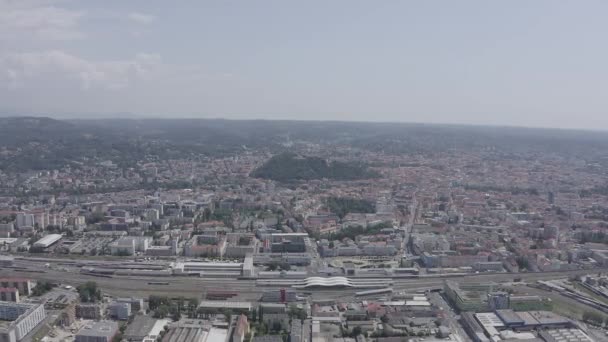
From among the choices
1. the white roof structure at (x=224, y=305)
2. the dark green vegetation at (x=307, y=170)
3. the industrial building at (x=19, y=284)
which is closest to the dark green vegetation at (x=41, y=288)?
the industrial building at (x=19, y=284)

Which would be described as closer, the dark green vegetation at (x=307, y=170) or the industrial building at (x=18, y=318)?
the industrial building at (x=18, y=318)

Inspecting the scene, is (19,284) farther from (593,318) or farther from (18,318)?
(593,318)

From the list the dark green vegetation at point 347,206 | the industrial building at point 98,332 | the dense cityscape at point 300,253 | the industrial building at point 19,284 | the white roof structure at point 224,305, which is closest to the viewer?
the industrial building at point 98,332

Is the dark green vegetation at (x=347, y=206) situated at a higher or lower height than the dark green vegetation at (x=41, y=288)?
higher

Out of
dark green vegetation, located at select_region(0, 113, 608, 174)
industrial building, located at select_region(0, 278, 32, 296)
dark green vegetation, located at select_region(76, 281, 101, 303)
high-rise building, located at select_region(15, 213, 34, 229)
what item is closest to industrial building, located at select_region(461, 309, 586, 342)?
dark green vegetation, located at select_region(76, 281, 101, 303)

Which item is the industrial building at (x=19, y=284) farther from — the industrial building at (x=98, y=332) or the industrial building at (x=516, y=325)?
the industrial building at (x=516, y=325)

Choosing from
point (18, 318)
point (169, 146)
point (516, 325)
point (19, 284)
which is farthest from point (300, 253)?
point (169, 146)

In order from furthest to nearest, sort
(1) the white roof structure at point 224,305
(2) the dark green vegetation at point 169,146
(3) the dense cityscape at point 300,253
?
(2) the dark green vegetation at point 169,146 < (1) the white roof structure at point 224,305 < (3) the dense cityscape at point 300,253
